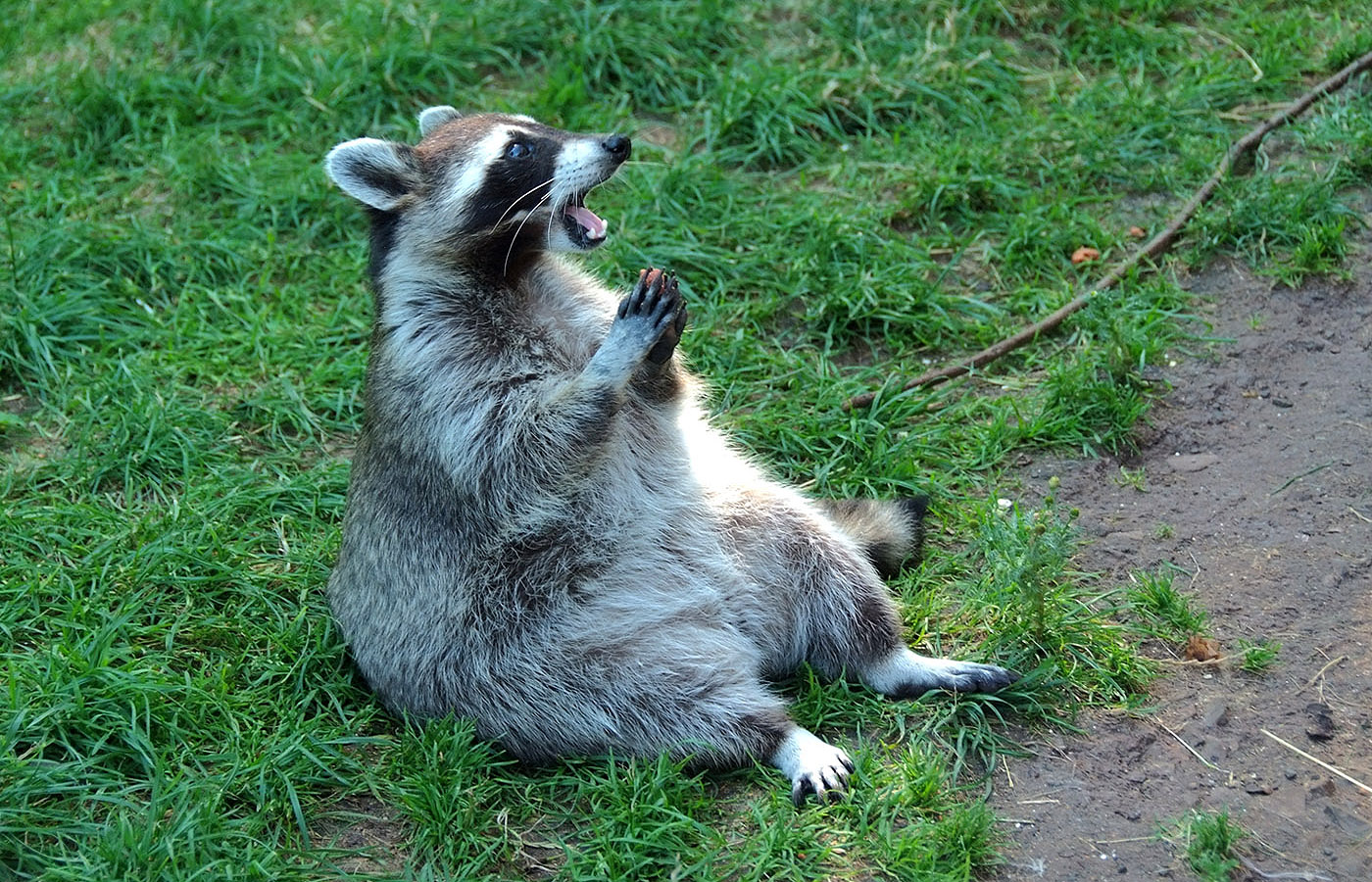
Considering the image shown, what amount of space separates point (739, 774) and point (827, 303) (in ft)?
8.56

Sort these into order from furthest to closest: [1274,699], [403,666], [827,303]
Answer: [827,303] → [403,666] → [1274,699]

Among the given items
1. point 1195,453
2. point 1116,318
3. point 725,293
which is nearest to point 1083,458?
point 1195,453

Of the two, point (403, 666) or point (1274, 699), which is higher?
point (1274, 699)

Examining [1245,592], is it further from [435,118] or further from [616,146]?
[435,118]

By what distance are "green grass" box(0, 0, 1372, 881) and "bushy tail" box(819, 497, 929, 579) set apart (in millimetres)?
99

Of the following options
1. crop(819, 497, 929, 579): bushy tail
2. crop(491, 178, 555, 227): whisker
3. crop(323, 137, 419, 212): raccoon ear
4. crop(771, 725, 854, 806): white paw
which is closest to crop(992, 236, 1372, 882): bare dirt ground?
crop(771, 725, 854, 806): white paw

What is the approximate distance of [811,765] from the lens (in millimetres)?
4012

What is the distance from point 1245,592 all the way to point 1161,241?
2198 millimetres

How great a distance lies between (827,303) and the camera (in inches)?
241

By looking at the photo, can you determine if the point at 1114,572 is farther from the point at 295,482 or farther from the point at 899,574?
the point at 295,482

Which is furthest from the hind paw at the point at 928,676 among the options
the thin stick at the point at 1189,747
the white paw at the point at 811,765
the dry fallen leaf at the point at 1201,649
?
the dry fallen leaf at the point at 1201,649

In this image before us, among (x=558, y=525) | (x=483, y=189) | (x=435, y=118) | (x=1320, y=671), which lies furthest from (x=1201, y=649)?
(x=435, y=118)

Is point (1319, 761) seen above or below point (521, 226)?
below

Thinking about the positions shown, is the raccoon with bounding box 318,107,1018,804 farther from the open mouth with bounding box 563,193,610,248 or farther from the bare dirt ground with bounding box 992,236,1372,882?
the bare dirt ground with bounding box 992,236,1372,882
